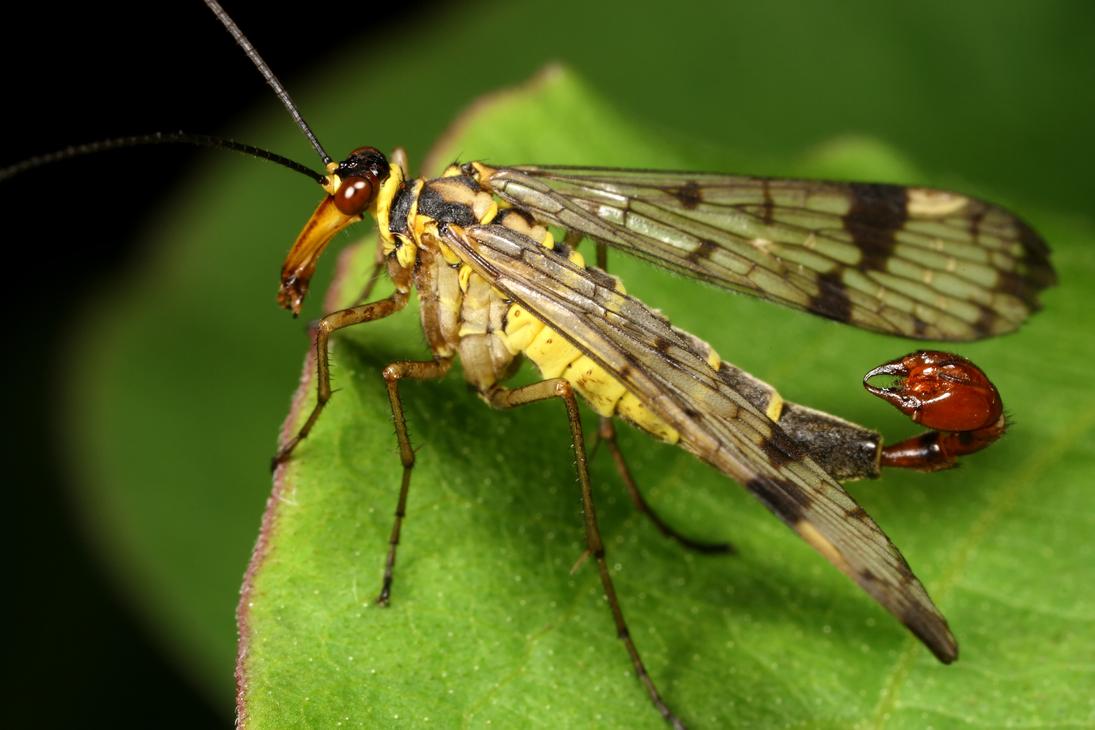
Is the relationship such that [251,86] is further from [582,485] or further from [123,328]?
[582,485]

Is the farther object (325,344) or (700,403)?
(325,344)

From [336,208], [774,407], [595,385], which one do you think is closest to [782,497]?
[774,407]

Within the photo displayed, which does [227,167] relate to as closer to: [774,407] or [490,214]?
[490,214]

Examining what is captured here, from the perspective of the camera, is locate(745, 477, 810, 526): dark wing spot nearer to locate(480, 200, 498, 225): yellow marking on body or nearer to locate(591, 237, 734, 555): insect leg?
locate(591, 237, 734, 555): insect leg

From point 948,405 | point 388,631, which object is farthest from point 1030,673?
point 388,631

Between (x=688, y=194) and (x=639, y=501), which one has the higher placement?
(x=688, y=194)

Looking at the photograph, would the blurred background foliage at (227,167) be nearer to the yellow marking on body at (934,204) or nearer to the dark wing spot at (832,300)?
the yellow marking on body at (934,204)

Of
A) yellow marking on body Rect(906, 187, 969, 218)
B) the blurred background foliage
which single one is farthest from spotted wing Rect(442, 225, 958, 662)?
the blurred background foliage
